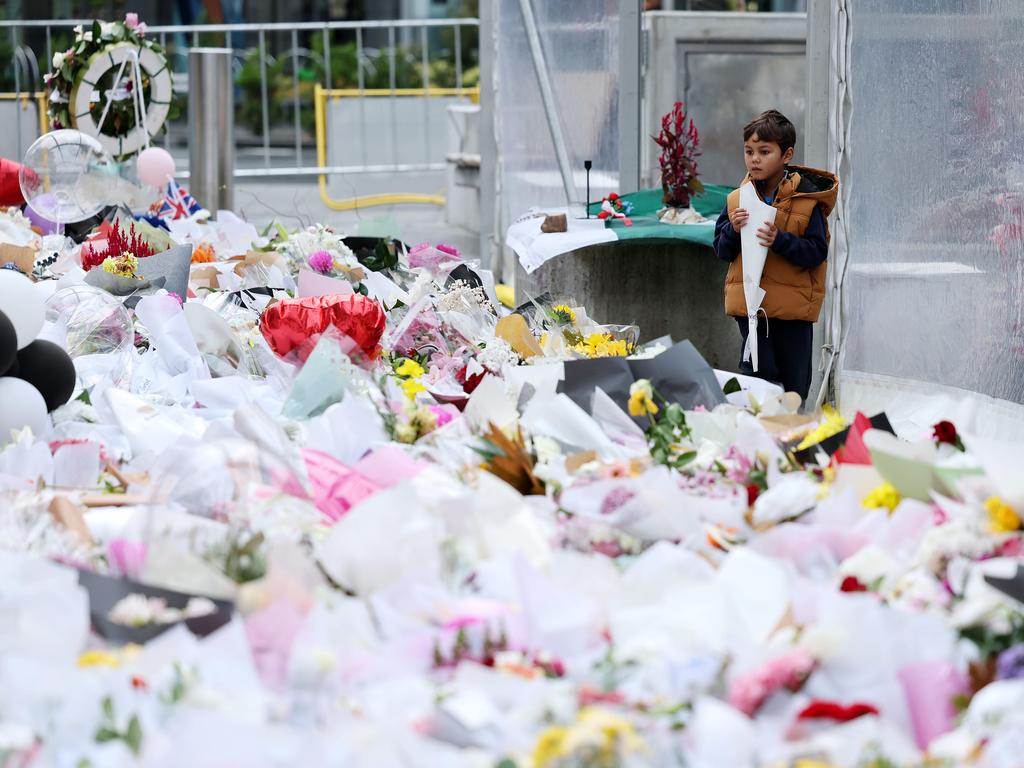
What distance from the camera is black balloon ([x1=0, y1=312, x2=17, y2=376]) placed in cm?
258

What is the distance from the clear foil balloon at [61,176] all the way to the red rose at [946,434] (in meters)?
4.37

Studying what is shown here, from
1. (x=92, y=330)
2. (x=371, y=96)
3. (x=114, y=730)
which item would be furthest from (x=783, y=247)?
(x=371, y=96)

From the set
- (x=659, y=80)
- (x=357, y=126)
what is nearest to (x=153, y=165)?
(x=659, y=80)

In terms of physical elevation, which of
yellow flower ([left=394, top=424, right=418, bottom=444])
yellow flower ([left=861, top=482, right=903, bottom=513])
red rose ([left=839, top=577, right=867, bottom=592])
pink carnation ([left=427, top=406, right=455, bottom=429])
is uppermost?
yellow flower ([left=861, top=482, right=903, bottom=513])

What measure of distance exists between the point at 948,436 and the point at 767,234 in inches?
65.5

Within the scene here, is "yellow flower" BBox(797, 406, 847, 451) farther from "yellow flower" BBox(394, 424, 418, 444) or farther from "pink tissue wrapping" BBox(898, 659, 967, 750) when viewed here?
"pink tissue wrapping" BBox(898, 659, 967, 750)

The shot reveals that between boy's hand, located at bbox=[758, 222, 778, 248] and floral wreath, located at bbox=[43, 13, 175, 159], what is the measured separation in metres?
4.03

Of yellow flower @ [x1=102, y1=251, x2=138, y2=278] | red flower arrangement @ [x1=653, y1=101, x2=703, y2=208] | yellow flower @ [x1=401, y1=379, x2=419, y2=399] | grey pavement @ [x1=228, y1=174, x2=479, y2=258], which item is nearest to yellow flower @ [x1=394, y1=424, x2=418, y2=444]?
yellow flower @ [x1=401, y1=379, x2=419, y2=399]

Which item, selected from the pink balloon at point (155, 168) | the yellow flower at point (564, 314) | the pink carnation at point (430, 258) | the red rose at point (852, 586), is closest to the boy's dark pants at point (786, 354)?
the yellow flower at point (564, 314)

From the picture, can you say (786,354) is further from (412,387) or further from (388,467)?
(388,467)

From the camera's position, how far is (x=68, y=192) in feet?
18.5

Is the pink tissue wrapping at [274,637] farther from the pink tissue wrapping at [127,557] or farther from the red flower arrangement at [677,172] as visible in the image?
the red flower arrangement at [677,172]

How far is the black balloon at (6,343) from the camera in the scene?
2.58 m

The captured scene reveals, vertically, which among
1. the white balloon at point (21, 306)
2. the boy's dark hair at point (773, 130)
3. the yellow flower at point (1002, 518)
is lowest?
the yellow flower at point (1002, 518)
